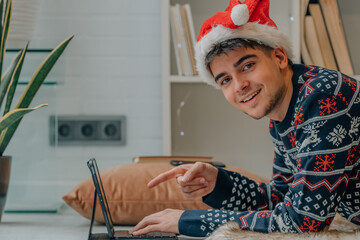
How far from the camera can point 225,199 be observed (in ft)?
4.09

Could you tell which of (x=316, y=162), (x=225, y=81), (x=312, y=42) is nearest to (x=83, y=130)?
(x=312, y=42)

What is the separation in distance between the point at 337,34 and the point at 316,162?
1050 millimetres

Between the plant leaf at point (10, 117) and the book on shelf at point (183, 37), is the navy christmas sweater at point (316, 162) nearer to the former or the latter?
the plant leaf at point (10, 117)

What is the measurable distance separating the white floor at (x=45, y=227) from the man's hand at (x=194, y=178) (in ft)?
0.80

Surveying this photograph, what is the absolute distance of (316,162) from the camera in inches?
37.5

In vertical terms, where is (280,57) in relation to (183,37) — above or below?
below

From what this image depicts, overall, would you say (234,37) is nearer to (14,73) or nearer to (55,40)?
(14,73)

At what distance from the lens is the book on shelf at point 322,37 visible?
1870 millimetres

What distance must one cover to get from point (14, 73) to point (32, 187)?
0.38 meters

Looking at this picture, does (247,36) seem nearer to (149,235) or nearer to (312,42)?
(149,235)

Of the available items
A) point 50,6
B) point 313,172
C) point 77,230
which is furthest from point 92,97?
point 313,172

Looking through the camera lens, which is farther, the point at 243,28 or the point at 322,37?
the point at 322,37

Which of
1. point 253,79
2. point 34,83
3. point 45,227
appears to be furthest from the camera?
point 34,83

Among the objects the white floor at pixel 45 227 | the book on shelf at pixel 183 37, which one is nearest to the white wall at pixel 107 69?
the book on shelf at pixel 183 37
